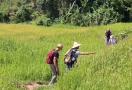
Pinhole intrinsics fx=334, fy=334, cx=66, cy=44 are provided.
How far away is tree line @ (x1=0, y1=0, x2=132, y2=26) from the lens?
45438 mm

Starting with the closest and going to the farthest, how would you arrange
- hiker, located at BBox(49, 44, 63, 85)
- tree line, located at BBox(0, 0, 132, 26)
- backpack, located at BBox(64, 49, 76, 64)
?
1. hiker, located at BBox(49, 44, 63, 85)
2. backpack, located at BBox(64, 49, 76, 64)
3. tree line, located at BBox(0, 0, 132, 26)

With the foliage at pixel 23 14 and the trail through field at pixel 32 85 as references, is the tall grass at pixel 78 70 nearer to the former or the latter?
the trail through field at pixel 32 85

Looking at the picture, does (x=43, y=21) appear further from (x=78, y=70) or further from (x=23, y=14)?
(x=78, y=70)

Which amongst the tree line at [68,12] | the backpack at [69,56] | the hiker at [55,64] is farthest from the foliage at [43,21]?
the backpack at [69,56]

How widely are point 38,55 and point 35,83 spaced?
342 cm

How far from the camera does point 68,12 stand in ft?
155

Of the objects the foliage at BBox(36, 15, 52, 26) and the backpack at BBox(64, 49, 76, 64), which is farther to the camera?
the foliage at BBox(36, 15, 52, 26)

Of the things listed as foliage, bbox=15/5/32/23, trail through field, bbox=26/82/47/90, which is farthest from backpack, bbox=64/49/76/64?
foliage, bbox=15/5/32/23

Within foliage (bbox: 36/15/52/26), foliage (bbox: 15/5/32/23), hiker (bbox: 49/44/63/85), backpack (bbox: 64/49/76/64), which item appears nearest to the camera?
hiker (bbox: 49/44/63/85)

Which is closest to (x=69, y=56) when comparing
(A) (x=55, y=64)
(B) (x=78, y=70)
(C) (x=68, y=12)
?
(A) (x=55, y=64)

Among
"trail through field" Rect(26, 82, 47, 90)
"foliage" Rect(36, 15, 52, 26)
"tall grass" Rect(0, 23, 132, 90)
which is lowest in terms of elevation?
"foliage" Rect(36, 15, 52, 26)

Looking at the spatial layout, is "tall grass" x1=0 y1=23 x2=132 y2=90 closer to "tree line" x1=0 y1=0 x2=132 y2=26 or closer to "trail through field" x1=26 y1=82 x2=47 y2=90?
"trail through field" x1=26 y1=82 x2=47 y2=90

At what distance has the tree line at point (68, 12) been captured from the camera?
45438 mm

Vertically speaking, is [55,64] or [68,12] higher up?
[55,64]
